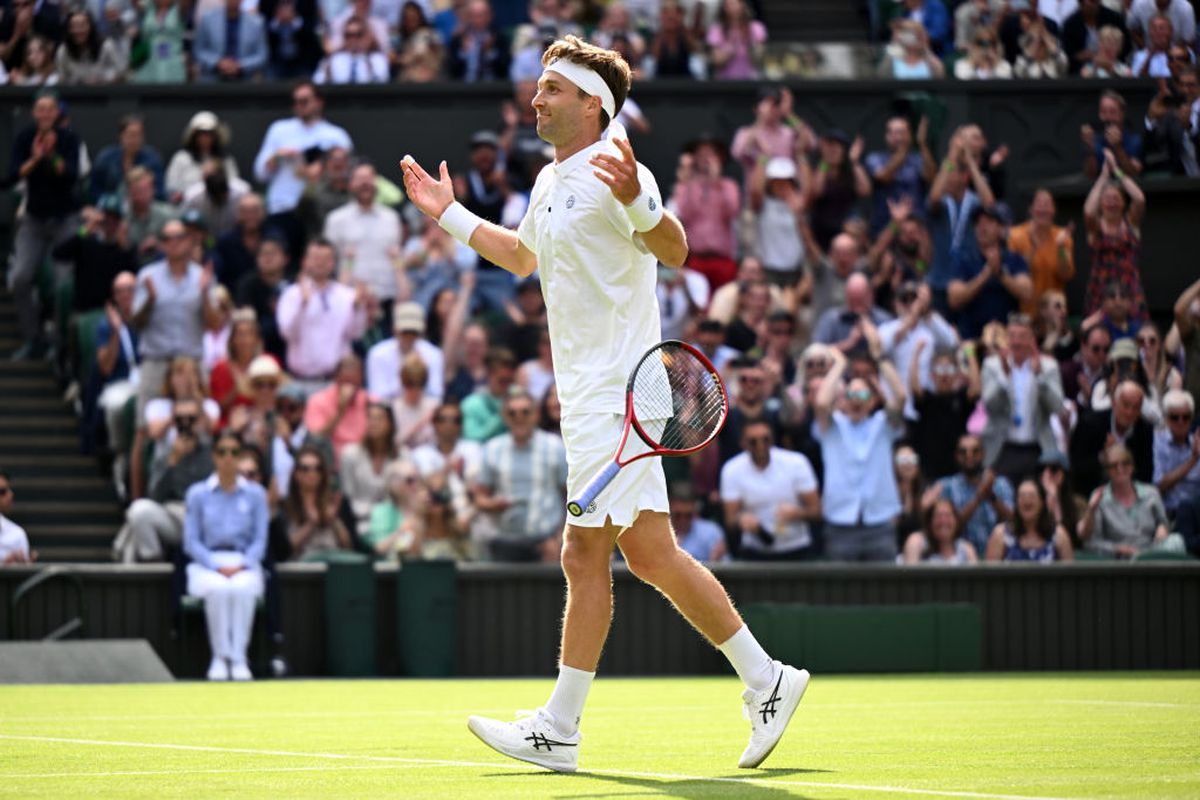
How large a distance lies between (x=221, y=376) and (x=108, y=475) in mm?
1660

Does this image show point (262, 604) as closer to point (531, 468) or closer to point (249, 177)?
point (531, 468)

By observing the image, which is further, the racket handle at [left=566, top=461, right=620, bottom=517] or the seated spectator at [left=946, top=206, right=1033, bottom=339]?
the seated spectator at [left=946, top=206, right=1033, bottom=339]

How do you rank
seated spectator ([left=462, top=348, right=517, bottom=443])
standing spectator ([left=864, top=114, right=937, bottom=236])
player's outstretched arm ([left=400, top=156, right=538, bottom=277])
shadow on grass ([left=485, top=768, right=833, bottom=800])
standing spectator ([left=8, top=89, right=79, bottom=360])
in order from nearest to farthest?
shadow on grass ([left=485, top=768, right=833, bottom=800])
player's outstretched arm ([left=400, top=156, right=538, bottom=277])
seated spectator ([left=462, top=348, right=517, bottom=443])
standing spectator ([left=8, top=89, right=79, bottom=360])
standing spectator ([left=864, top=114, right=937, bottom=236])

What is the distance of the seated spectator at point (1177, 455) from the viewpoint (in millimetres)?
16578

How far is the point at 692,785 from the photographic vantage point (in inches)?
249

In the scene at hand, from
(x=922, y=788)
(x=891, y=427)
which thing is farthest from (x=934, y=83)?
(x=922, y=788)

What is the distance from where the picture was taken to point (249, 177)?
20.2 m

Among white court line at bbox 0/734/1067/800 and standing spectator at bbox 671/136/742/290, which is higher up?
standing spectator at bbox 671/136/742/290

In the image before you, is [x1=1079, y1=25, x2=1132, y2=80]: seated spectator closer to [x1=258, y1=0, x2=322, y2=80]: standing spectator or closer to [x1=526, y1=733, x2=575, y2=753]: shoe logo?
[x1=258, y1=0, x2=322, y2=80]: standing spectator

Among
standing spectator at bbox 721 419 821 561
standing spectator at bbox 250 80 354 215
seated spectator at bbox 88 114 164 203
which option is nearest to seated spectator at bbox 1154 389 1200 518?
standing spectator at bbox 721 419 821 561

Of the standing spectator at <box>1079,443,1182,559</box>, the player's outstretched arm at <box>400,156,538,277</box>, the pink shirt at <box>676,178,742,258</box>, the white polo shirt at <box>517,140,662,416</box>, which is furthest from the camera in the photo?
the pink shirt at <box>676,178,742,258</box>

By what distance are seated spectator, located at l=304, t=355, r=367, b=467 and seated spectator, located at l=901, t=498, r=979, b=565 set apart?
4.32 m

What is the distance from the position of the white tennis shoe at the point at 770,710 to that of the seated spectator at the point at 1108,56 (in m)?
14.6

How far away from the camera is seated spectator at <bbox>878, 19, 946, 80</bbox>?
2089cm
